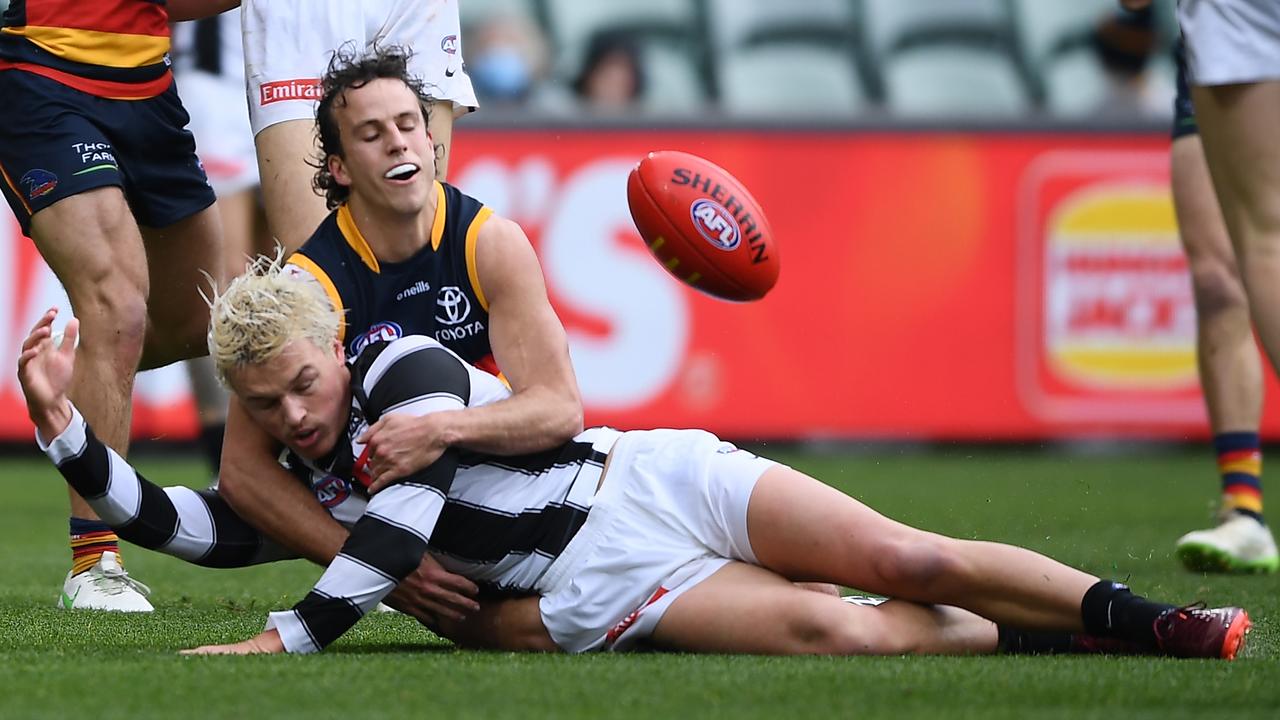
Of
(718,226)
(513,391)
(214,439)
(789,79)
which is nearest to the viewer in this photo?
(513,391)

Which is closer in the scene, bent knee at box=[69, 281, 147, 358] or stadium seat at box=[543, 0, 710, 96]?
bent knee at box=[69, 281, 147, 358]

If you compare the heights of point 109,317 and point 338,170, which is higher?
point 338,170

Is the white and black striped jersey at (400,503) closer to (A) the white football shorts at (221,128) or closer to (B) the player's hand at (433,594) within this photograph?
(B) the player's hand at (433,594)

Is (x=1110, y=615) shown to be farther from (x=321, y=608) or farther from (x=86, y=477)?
(x=86, y=477)

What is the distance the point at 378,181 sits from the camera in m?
3.57

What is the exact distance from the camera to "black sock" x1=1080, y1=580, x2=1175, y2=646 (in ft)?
10.8

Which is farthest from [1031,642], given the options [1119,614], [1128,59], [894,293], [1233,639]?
[1128,59]

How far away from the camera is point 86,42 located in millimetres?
4457

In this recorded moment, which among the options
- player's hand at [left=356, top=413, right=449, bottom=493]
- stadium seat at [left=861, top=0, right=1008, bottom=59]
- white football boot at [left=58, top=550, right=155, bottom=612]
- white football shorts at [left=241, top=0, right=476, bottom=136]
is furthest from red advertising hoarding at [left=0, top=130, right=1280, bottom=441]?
player's hand at [left=356, top=413, right=449, bottom=493]

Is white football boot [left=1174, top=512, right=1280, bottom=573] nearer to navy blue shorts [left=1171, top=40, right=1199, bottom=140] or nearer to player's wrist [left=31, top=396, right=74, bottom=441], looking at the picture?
navy blue shorts [left=1171, top=40, right=1199, bottom=140]

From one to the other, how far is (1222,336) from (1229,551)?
2.22ft

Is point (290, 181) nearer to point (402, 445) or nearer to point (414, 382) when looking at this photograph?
point (414, 382)

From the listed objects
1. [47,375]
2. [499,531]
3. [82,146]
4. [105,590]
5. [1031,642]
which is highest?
[82,146]

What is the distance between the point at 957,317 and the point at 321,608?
19.5 ft
